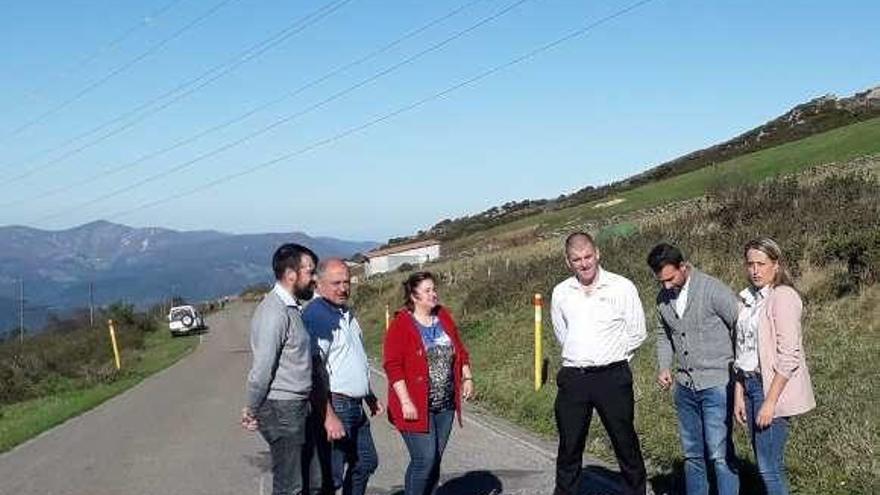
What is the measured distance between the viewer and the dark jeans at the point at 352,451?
21.9 feet

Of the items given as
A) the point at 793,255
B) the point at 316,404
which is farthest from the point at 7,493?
the point at 793,255

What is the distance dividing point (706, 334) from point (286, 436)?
2563mm

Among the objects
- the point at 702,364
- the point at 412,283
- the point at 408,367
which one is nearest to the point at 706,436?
the point at 702,364

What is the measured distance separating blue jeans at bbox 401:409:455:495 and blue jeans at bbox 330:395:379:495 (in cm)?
27

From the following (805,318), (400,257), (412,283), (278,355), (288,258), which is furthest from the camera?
(400,257)

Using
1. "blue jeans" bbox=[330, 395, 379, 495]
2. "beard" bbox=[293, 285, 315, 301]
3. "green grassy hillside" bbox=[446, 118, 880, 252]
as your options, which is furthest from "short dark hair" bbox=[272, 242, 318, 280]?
"green grassy hillside" bbox=[446, 118, 880, 252]

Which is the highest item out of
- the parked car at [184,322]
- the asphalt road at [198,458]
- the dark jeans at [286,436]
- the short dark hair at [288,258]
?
the short dark hair at [288,258]

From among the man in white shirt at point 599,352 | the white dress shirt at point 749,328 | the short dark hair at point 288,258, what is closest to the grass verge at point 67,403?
the short dark hair at point 288,258

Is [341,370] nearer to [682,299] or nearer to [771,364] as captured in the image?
[682,299]

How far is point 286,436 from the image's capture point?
6082 mm

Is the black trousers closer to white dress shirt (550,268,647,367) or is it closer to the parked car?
white dress shirt (550,268,647,367)

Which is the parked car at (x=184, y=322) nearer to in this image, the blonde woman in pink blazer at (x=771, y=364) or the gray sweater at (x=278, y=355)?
the gray sweater at (x=278, y=355)

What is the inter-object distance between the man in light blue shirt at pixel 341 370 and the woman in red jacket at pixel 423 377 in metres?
0.22

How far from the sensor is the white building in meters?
73.8
